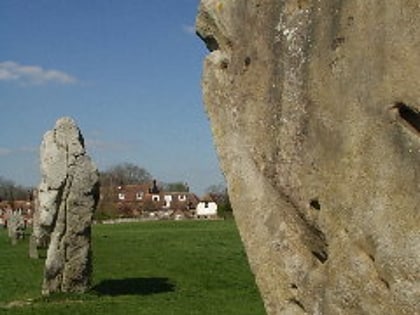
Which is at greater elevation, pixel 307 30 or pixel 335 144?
pixel 307 30

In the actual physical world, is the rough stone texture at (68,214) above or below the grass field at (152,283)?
above

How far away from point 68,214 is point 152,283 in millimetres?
2800

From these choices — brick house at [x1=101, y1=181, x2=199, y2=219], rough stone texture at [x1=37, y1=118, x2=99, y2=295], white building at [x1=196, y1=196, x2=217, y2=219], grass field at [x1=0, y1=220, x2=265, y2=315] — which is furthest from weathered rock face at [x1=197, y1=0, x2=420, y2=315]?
white building at [x1=196, y1=196, x2=217, y2=219]

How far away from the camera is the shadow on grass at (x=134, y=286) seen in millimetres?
16797

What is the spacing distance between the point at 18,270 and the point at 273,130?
59.3 feet

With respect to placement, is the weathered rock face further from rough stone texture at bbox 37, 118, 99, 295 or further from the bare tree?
the bare tree

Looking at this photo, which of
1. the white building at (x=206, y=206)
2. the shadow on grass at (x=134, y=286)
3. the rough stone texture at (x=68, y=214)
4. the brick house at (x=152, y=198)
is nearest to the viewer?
the rough stone texture at (x=68, y=214)

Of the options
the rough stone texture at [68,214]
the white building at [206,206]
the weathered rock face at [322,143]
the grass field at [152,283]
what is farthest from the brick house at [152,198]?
the weathered rock face at [322,143]

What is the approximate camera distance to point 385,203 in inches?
181

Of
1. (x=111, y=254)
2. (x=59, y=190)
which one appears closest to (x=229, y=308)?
(x=59, y=190)

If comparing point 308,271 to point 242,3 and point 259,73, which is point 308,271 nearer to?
point 259,73

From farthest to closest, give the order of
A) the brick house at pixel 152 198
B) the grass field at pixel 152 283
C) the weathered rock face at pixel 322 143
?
the brick house at pixel 152 198 → the grass field at pixel 152 283 → the weathered rock face at pixel 322 143

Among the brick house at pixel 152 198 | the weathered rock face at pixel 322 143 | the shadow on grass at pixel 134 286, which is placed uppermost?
the brick house at pixel 152 198

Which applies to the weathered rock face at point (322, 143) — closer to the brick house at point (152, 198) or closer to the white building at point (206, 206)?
the brick house at point (152, 198)
